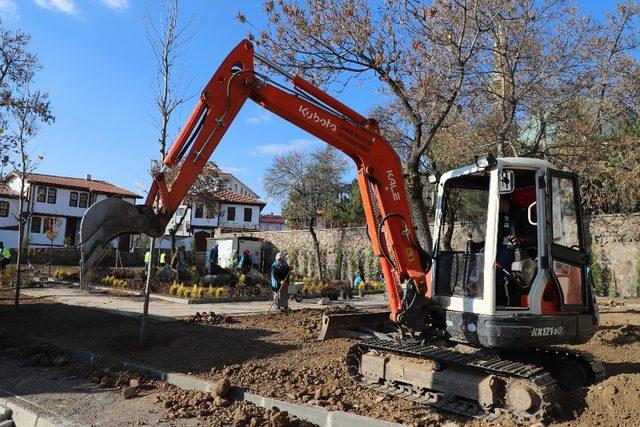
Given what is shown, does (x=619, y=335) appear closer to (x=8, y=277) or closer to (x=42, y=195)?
(x=8, y=277)

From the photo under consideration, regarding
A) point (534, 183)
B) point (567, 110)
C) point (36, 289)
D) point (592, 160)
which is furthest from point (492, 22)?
point (36, 289)

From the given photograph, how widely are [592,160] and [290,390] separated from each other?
32.2 ft

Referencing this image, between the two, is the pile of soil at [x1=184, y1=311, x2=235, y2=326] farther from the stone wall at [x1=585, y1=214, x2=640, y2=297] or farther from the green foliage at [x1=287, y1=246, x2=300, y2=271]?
the green foliage at [x1=287, y1=246, x2=300, y2=271]

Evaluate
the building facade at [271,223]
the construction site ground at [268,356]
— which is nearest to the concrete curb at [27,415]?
the construction site ground at [268,356]

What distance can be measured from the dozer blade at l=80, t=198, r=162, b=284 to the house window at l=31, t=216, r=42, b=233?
50.4 m

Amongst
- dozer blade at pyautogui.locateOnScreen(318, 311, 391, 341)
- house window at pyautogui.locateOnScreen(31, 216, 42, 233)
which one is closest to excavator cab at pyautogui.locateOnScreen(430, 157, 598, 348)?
dozer blade at pyautogui.locateOnScreen(318, 311, 391, 341)

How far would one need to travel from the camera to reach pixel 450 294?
20.8 feet

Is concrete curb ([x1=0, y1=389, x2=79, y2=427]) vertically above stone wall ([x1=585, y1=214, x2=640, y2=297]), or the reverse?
A: stone wall ([x1=585, y1=214, x2=640, y2=297])

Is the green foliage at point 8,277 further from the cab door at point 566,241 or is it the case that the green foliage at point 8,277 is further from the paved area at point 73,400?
the cab door at point 566,241

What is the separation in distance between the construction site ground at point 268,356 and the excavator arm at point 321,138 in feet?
4.18

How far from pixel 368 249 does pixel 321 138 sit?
2054cm

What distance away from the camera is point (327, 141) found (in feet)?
23.7

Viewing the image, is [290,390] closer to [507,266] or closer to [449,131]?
[507,266]

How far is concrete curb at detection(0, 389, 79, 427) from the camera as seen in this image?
5.41 metres
